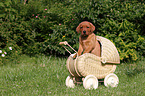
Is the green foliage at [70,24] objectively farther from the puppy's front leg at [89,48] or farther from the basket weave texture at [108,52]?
the puppy's front leg at [89,48]

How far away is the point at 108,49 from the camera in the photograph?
14.3ft

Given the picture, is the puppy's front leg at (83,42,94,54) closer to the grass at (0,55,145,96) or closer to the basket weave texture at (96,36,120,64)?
the basket weave texture at (96,36,120,64)

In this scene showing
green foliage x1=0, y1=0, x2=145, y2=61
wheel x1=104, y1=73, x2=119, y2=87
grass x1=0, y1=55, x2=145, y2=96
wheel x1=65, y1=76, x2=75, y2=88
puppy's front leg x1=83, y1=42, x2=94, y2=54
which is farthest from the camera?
green foliage x1=0, y1=0, x2=145, y2=61

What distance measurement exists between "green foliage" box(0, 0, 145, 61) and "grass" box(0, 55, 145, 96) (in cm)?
72

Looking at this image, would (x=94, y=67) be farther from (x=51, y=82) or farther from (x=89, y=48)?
(x=51, y=82)

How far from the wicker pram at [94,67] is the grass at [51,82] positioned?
0.55ft

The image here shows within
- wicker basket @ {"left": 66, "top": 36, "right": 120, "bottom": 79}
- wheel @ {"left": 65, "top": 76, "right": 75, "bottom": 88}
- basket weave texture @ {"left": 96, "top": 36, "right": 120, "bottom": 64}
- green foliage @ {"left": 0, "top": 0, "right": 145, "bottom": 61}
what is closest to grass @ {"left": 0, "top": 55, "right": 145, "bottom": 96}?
wheel @ {"left": 65, "top": 76, "right": 75, "bottom": 88}

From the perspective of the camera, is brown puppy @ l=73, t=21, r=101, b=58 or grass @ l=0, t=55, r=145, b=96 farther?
brown puppy @ l=73, t=21, r=101, b=58

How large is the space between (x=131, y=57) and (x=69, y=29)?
2.25 metres

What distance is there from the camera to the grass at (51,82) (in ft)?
13.0

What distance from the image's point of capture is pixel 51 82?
4.75 m

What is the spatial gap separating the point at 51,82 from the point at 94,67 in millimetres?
1174

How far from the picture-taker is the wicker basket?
4008 mm

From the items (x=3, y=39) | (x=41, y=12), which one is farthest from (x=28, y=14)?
(x=3, y=39)
